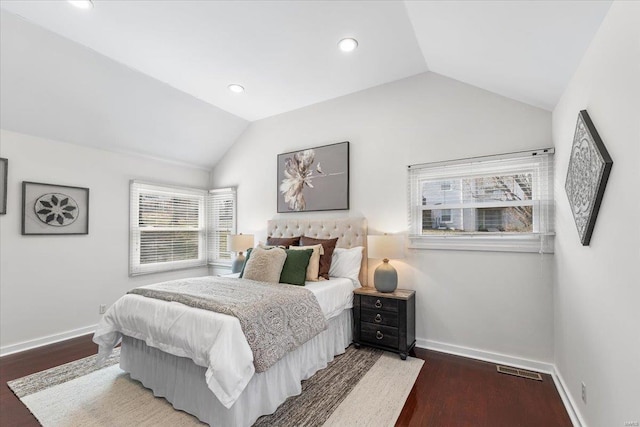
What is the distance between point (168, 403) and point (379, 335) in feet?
6.49

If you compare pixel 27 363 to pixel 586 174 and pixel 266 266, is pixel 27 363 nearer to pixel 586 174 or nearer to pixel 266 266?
pixel 266 266

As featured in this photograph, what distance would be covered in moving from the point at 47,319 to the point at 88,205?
4.59 ft

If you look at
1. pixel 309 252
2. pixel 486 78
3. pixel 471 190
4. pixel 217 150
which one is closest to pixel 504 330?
pixel 471 190

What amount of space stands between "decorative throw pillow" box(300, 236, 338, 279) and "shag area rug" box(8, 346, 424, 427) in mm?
942

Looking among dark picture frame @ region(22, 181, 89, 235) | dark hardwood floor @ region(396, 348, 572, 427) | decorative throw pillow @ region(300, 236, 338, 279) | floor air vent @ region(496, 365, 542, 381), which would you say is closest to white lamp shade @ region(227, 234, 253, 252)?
decorative throw pillow @ region(300, 236, 338, 279)

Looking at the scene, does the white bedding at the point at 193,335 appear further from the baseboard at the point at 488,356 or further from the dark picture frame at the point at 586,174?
the dark picture frame at the point at 586,174

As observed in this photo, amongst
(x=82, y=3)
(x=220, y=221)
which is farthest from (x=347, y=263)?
(x=82, y=3)

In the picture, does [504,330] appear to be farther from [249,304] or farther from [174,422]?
[174,422]

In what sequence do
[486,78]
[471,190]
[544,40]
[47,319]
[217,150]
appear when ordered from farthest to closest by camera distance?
1. [217,150]
2. [47,319]
3. [471,190]
4. [486,78]
5. [544,40]

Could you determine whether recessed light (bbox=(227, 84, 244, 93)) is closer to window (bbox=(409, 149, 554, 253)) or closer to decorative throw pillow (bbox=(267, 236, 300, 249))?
decorative throw pillow (bbox=(267, 236, 300, 249))

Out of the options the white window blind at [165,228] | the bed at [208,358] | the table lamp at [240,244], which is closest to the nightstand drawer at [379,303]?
the bed at [208,358]

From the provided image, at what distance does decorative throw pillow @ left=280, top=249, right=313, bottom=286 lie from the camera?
2.94 meters

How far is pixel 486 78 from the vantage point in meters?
2.77

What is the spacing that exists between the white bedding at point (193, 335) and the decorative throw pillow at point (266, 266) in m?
0.50
